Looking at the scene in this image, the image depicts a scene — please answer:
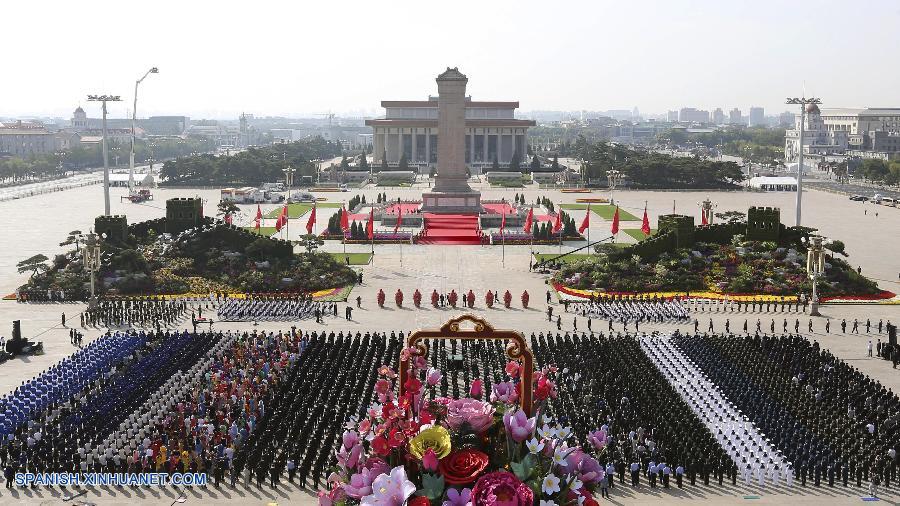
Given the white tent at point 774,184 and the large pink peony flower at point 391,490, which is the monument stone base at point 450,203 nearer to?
the white tent at point 774,184

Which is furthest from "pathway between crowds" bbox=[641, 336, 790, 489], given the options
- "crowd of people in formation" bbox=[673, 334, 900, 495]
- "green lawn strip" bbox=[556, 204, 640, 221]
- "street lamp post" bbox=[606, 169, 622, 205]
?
"street lamp post" bbox=[606, 169, 622, 205]

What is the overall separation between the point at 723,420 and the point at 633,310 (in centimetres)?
1646

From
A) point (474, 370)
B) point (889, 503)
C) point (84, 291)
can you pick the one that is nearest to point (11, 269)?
point (84, 291)

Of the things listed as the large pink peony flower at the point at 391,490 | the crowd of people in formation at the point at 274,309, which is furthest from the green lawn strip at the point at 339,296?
the large pink peony flower at the point at 391,490

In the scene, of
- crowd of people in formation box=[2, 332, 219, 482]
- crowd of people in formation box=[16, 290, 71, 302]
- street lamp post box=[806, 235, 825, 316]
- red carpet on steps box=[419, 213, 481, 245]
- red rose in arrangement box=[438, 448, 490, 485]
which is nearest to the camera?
red rose in arrangement box=[438, 448, 490, 485]

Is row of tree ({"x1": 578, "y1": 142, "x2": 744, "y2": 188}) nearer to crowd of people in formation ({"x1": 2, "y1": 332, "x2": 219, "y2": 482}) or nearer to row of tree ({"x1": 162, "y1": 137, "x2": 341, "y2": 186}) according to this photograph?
row of tree ({"x1": 162, "y1": 137, "x2": 341, "y2": 186})

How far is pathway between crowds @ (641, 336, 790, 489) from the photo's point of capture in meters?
24.6

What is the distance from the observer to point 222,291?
1946 inches

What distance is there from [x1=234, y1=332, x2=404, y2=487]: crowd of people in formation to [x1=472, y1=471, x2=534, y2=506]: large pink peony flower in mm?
17344

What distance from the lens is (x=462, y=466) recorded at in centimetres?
654

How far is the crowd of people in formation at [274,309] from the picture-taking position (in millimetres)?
43750

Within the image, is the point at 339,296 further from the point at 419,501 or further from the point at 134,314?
the point at 419,501

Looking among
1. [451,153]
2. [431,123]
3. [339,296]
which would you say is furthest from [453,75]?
[431,123]

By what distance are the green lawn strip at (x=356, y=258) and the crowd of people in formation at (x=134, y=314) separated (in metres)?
15.8
